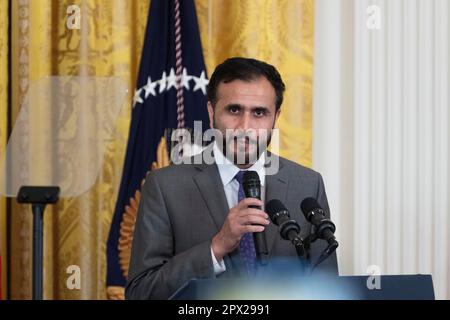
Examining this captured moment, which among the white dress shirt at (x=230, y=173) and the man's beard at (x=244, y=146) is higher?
the man's beard at (x=244, y=146)

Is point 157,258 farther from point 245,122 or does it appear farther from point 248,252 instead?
point 245,122

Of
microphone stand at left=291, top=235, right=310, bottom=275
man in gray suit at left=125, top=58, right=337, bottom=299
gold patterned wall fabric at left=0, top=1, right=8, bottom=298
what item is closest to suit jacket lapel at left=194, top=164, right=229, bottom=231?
man in gray suit at left=125, top=58, right=337, bottom=299

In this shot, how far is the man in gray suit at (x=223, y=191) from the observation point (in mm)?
2182

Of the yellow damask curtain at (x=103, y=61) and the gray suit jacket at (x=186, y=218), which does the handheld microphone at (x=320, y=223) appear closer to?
the gray suit jacket at (x=186, y=218)

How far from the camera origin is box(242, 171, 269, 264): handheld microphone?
6.12 feet

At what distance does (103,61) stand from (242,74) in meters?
1.31

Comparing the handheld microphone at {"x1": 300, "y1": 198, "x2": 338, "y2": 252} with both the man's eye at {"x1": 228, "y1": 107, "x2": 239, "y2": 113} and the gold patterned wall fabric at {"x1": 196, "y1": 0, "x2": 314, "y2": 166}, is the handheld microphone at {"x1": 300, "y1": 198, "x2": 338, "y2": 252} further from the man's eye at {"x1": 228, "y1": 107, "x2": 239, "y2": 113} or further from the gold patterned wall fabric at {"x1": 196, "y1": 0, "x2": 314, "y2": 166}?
the gold patterned wall fabric at {"x1": 196, "y1": 0, "x2": 314, "y2": 166}

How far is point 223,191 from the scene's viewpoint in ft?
7.52

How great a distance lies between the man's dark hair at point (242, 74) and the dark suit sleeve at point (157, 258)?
13.9 inches

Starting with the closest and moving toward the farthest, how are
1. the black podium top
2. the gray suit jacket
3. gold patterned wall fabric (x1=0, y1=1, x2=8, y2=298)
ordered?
the black podium top < the gray suit jacket < gold patterned wall fabric (x1=0, y1=1, x2=8, y2=298)

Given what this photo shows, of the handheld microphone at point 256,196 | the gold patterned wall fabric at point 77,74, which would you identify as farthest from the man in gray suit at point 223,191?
the gold patterned wall fabric at point 77,74

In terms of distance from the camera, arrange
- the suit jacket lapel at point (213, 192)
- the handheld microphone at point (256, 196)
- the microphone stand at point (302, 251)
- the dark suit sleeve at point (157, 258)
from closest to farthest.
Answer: the microphone stand at point (302, 251), the handheld microphone at point (256, 196), the dark suit sleeve at point (157, 258), the suit jacket lapel at point (213, 192)

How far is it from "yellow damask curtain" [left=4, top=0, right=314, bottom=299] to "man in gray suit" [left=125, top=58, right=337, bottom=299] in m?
1.06

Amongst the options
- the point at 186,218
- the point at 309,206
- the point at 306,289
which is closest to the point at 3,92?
the point at 186,218
